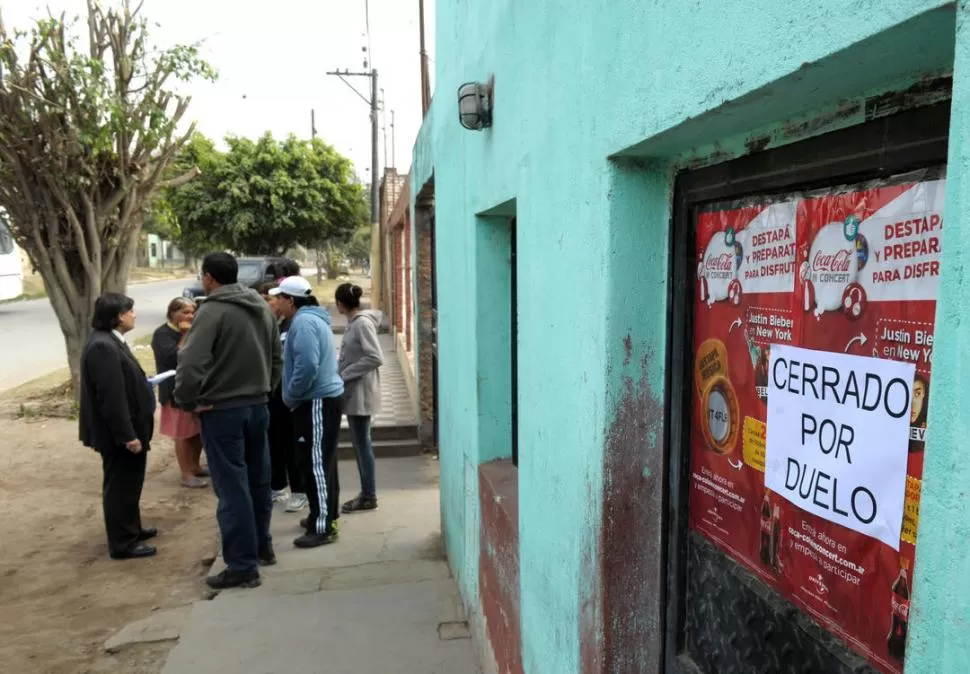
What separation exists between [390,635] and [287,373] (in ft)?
5.95

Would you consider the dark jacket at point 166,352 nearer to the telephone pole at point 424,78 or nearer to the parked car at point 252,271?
the telephone pole at point 424,78

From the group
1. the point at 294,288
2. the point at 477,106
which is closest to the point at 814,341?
the point at 477,106

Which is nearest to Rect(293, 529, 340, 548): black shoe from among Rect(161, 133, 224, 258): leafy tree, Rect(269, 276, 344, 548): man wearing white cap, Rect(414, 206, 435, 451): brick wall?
Rect(269, 276, 344, 548): man wearing white cap

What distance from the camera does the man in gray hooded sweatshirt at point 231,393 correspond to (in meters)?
4.30

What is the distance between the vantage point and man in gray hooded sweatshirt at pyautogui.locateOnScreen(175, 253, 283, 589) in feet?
14.1

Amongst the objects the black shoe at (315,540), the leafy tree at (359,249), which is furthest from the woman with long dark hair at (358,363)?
the leafy tree at (359,249)

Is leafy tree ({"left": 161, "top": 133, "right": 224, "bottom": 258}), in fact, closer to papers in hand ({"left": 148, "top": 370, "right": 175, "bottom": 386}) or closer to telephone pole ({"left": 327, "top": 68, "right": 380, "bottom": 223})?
telephone pole ({"left": 327, "top": 68, "right": 380, "bottom": 223})

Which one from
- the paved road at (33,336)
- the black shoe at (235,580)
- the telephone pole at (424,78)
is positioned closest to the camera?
the black shoe at (235,580)

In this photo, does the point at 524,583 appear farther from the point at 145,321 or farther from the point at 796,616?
the point at 145,321

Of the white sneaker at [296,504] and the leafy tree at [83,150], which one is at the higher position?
the leafy tree at [83,150]

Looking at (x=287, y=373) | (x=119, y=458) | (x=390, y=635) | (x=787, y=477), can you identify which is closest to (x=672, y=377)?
(x=787, y=477)

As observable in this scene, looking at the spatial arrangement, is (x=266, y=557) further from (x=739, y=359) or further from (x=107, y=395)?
(x=739, y=359)

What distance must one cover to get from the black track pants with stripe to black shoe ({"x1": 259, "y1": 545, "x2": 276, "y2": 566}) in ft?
1.23

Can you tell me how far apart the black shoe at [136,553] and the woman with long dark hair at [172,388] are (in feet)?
3.50
